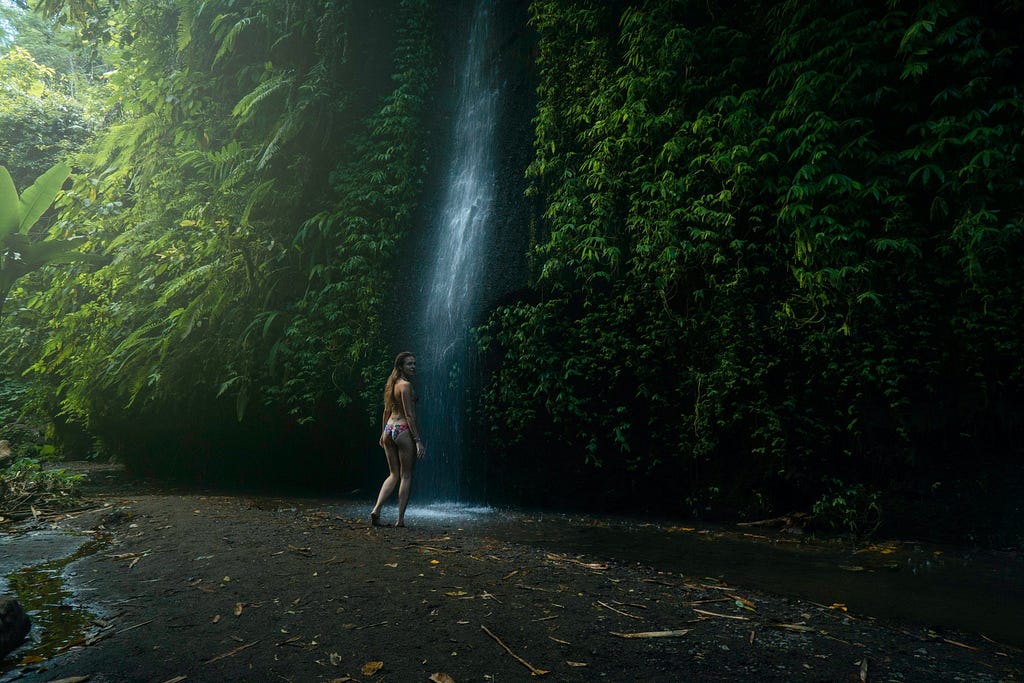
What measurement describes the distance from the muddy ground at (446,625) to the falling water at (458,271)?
3710 millimetres

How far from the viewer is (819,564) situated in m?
5.33

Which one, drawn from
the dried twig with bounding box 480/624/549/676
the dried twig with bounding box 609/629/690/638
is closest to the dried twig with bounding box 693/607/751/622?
the dried twig with bounding box 609/629/690/638

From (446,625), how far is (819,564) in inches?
131

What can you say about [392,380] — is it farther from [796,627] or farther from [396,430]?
[796,627]

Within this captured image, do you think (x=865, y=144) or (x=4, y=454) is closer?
(x=865, y=144)

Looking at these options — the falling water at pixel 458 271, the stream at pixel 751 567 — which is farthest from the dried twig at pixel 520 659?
the falling water at pixel 458 271

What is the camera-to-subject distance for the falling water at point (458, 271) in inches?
362

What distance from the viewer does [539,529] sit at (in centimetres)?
680

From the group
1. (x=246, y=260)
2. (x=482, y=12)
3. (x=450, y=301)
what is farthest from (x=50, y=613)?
(x=482, y=12)

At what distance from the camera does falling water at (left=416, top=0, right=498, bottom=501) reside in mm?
9195

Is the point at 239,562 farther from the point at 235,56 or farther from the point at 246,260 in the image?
the point at 235,56

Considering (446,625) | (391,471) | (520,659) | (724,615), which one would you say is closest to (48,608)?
(446,625)

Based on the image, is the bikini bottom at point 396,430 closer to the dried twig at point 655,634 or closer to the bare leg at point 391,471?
the bare leg at point 391,471

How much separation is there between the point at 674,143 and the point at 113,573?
6.64 meters
